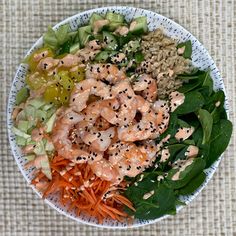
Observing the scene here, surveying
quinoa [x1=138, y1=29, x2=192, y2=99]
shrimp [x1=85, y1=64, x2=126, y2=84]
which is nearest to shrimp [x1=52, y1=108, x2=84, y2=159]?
shrimp [x1=85, y1=64, x2=126, y2=84]

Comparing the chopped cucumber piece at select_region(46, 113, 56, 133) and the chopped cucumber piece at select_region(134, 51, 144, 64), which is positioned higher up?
the chopped cucumber piece at select_region(134, 51, 144, 64)

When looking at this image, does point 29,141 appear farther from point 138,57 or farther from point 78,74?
point 138,57

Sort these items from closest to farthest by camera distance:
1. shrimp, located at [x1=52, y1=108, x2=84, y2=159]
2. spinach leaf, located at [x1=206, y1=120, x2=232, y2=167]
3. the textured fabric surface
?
shrimp, located at [x1=52, y1=108, x2=84, y2=159]
spinach leaf, located at [x1=206, y1=120, x2=232, y2=167]
the textured fabric surface

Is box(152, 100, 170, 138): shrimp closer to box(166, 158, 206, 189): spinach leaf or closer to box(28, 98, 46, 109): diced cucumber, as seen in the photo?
box(166, 158, 206, 189): spinach leaf

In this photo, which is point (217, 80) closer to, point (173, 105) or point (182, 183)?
point (173, 105)

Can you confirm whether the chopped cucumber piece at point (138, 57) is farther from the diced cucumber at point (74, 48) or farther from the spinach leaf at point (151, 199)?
the spinach leaf at point (151, 199)

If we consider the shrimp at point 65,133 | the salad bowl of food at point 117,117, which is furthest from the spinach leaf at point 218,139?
the shrimp at point 65,133

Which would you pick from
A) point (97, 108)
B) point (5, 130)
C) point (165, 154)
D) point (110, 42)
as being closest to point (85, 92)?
point (97, 108)
